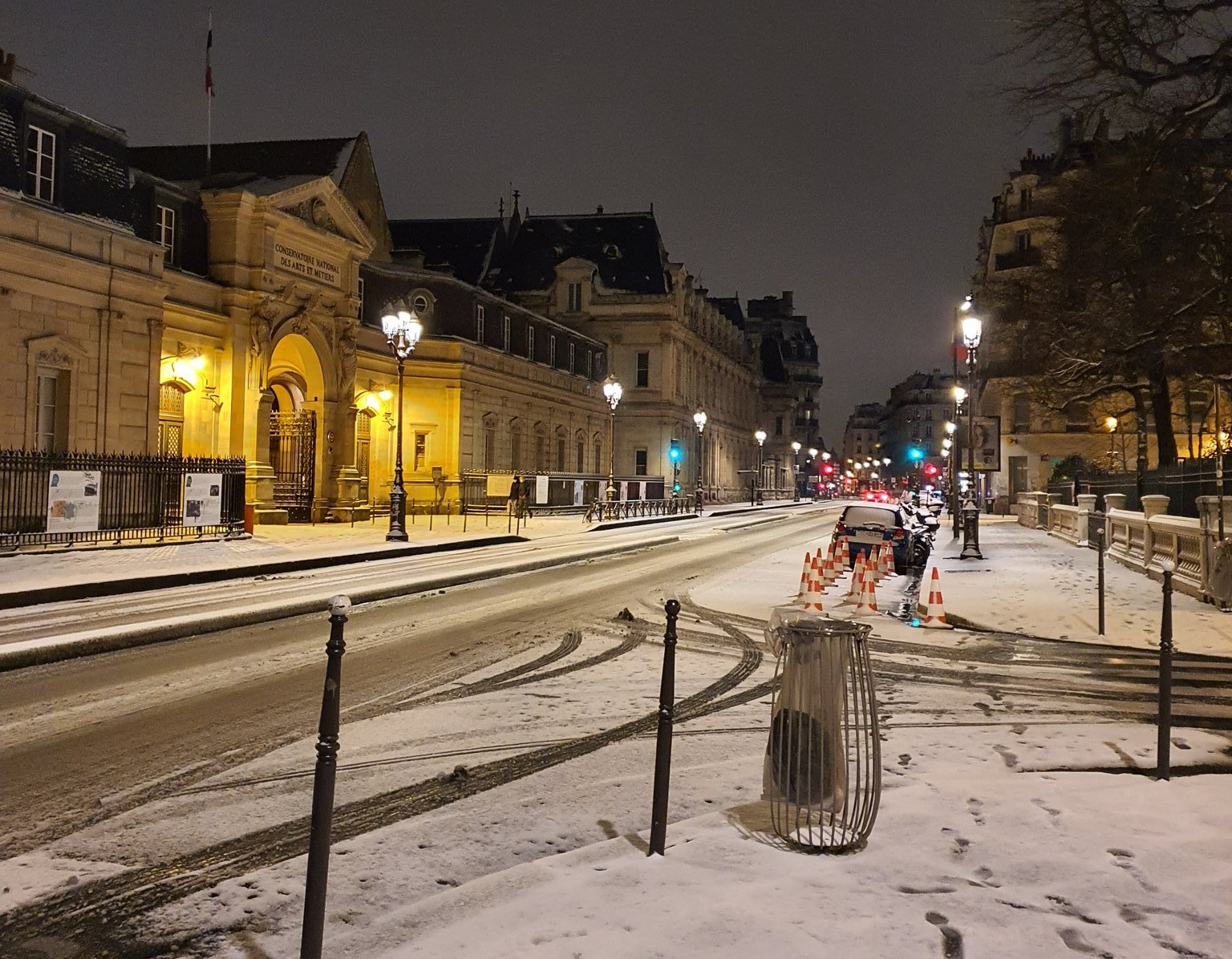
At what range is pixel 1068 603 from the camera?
16062 mm

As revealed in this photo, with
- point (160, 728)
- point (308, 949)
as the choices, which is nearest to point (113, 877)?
point (308, 949)

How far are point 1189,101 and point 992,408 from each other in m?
57.4

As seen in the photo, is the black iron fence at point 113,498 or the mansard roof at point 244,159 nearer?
the black iron fence at point 113,498

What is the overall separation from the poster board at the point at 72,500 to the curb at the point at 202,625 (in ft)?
28.4

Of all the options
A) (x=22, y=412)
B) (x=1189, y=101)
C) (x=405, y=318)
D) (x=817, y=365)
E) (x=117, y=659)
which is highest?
(x=817, y=365)

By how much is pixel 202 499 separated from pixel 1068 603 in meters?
19.4

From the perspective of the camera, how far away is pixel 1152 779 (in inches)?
247

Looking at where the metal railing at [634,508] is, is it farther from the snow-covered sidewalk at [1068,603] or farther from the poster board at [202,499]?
the snow-covered sidewalk at [1068,603]

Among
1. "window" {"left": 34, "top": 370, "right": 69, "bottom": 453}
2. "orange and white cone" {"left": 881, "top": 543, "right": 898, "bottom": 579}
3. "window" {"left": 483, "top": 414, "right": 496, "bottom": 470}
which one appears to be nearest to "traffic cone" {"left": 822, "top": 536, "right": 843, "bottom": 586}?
"orange and white cone" {"left": 881, "top": 543, "right": 898, "bottom": 579}

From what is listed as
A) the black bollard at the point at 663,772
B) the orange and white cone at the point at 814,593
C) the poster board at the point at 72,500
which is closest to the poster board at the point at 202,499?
the poster board at the point at 72,500

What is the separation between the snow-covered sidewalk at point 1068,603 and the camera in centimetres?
1312

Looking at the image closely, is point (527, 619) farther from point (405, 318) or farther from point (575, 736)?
point (405, 318)

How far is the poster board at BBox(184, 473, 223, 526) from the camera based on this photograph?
24375 mm

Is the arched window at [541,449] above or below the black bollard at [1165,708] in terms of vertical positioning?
above
